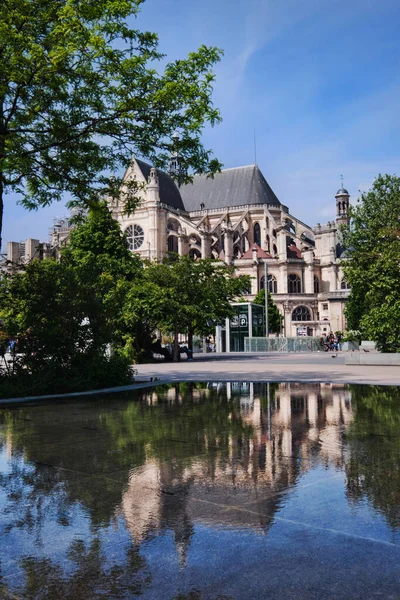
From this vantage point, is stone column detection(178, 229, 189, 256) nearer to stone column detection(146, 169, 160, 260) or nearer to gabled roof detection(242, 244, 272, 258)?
stone column detection(146, 169, 160, 260)

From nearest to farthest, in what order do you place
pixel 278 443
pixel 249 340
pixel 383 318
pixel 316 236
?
pixel 278 443 → pixel 383 318 → pixel 249 340 → pixel 316 236

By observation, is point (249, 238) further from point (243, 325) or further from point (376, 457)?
point (376, 457)

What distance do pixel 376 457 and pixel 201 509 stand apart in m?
2.35

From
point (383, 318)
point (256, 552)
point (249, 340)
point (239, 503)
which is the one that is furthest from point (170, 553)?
point (249, 340)

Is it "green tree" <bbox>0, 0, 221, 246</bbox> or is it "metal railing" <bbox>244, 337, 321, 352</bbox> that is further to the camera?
"metal railing" <bbox>244, 337, 321, 352</bbox>

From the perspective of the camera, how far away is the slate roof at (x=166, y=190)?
7850 cm

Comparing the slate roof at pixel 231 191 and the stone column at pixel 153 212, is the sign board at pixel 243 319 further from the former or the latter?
the slate roof at pixel 231 191

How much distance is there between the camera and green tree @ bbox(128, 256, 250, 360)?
2778cm

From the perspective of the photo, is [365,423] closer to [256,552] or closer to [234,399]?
[234,399]

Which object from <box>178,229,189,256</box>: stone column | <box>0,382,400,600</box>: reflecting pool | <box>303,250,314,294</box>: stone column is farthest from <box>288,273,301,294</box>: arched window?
<box>0,382,400,600</box>: reflecting pool

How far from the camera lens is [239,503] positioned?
162 inches

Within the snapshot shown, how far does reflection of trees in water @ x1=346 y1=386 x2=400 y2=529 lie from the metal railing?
108 ft

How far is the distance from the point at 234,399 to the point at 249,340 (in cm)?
3198

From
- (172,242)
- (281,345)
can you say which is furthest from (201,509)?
(172,242)
